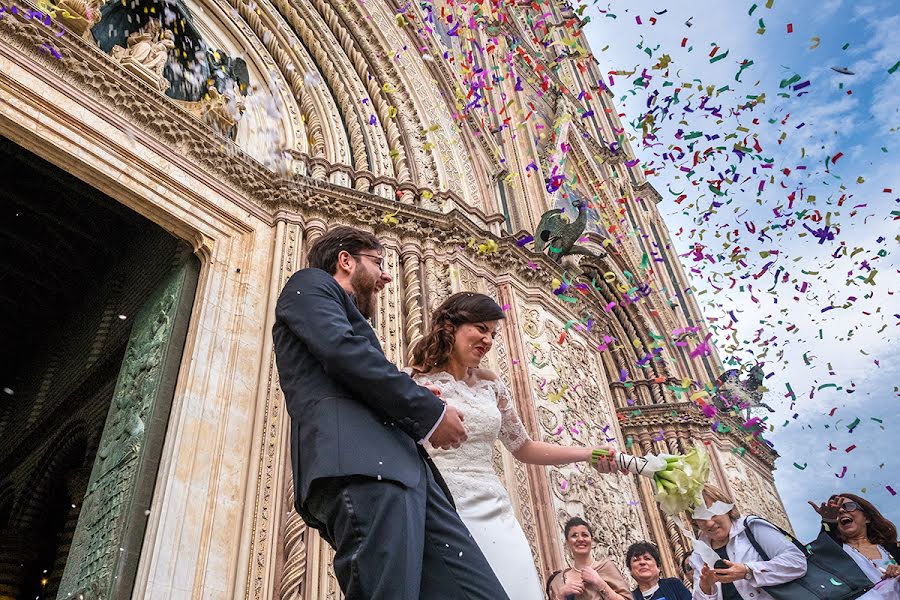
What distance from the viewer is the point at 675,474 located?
5.83 ft

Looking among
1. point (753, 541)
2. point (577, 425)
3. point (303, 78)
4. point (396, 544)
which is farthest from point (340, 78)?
point (396, 544)

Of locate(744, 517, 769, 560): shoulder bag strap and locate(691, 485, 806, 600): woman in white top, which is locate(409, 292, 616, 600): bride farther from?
locate(744, 517, 769, 560): shoulder bag strap

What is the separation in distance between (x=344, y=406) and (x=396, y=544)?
0.32 m

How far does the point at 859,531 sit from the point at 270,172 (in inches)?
190

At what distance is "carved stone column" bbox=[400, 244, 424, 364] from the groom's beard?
306 cm

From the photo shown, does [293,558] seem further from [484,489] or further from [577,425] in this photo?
[577,425]

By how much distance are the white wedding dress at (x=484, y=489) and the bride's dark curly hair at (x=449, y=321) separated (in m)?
0.06

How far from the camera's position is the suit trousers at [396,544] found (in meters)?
1.12

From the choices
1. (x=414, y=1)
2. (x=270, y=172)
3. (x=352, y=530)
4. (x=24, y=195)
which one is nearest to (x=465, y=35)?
(x=414, y=1)

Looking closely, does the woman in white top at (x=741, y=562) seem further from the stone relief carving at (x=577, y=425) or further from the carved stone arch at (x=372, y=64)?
the carved stone arch at (x=372, y=64)

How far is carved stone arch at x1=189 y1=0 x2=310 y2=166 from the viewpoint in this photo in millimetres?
6000

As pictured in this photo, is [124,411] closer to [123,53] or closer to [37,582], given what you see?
[123,53]

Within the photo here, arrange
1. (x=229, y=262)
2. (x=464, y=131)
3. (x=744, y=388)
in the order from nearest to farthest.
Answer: (x=229, y=262) < (x=464, y=131) < (x=744, y=388)

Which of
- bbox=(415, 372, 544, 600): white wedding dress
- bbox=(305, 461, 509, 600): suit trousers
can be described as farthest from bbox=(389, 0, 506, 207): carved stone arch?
bbox=(305, 461, 509, 600): suit trousers
